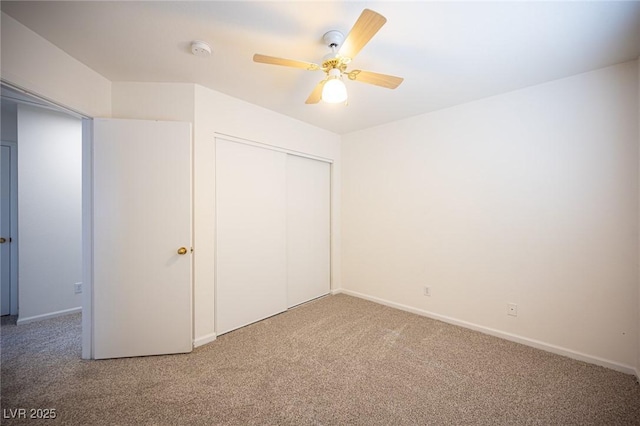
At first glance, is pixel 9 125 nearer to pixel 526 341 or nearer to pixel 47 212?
pixel 47 212

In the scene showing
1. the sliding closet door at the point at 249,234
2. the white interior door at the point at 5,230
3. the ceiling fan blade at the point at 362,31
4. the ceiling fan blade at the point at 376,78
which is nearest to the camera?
the ceiling fan blade at the point at 362,31

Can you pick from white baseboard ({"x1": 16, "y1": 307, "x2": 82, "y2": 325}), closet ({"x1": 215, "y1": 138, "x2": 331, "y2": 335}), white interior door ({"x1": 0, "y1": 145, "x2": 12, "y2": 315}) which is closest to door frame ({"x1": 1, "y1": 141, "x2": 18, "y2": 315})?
white interior door ({"x1": 0, "y1": 145, "x2": 12, "y2": 315})

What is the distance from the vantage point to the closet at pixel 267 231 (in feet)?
8.43

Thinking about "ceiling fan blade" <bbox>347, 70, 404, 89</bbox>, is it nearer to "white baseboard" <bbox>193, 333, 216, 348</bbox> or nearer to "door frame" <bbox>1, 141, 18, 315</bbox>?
"white baseboard" <bbox>193, 333, 216, 348</bbox>

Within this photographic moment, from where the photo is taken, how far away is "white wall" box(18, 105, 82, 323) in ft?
9.05

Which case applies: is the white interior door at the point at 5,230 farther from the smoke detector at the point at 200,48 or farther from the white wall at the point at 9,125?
the smoke detector at the point at 200,48

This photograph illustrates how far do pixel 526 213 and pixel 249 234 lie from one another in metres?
2.79

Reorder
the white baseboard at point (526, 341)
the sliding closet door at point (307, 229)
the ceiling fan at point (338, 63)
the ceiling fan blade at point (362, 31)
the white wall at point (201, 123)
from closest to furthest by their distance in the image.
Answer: the ceiling fan blade at point (362, 31)
the ceiling fan at point (338, 63)
the white baseboard at point (526, 341)
the white wall at point (201, 123)
the sliding closet door at point (307, 229)

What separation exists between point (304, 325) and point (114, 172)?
7.58ft

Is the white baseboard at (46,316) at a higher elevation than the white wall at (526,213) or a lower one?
lower

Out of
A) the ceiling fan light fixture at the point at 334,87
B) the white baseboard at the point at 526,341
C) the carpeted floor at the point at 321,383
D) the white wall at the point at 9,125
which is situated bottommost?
the carpeted floor at the point at 321,383

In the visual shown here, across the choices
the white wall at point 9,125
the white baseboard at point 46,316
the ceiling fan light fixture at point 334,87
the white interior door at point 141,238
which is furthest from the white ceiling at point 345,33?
the white baseboard at point 46,316

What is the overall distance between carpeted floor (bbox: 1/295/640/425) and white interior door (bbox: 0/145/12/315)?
73cm

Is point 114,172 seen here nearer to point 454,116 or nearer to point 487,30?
point 487,30
